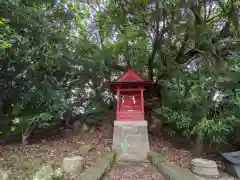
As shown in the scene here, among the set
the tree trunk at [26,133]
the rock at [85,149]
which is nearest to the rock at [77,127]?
the rock at [85,149]

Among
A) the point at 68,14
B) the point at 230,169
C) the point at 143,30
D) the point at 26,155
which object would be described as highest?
the point at 68,14

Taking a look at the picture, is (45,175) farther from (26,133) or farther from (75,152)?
(26,133)

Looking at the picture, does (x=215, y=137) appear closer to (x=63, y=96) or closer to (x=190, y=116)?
(x=190, y=116)

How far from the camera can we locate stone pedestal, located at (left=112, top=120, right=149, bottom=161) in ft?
17.4

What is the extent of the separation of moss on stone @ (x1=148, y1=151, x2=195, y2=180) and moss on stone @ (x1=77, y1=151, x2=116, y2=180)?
43.5 inches

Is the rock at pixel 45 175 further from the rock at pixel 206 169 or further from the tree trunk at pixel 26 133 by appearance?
the rock at pixel 206 169

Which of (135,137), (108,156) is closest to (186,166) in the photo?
(135,137)

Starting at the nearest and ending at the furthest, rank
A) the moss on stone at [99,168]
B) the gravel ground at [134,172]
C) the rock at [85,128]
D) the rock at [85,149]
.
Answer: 1. the moss on stone at [99,168]
2. the gravel ground at [134,172]
3. the rock at [85,149]
4. the rock at [85,128]

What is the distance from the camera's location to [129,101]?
20.1 feet

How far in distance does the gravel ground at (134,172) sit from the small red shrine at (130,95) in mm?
1442

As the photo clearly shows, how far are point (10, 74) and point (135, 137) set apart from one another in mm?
4357

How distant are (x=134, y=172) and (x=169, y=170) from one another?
2.87 feet

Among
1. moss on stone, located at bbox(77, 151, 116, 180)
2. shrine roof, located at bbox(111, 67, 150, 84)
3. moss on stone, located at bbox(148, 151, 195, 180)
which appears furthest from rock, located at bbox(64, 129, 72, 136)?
moss on stone, located at bbox(148, 151, 195, 180)

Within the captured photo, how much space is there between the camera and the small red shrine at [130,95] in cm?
574
